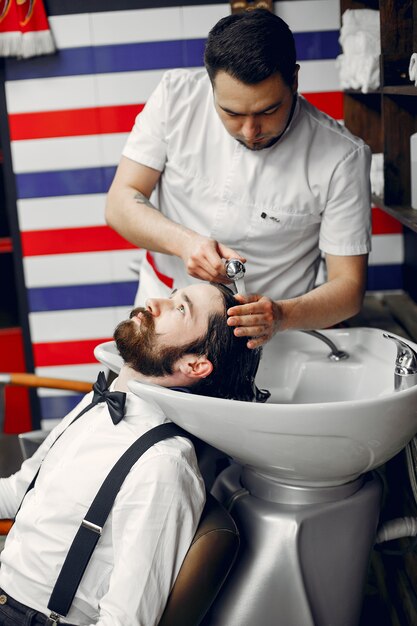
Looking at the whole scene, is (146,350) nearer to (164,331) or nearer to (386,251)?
(164,331)

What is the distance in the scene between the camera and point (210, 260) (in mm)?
1951

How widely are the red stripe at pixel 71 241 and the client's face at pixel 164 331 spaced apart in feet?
5.76

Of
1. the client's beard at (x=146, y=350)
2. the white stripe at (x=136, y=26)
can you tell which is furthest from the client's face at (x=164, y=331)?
the white stripe at (x=136, y=26)

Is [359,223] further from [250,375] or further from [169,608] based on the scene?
[169,608]

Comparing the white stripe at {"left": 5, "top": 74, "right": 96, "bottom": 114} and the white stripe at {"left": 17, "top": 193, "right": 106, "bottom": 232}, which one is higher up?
the white stripe at {"left": 5, "top": 74, "right": 96, "bottom": 114}

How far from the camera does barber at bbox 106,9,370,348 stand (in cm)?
209

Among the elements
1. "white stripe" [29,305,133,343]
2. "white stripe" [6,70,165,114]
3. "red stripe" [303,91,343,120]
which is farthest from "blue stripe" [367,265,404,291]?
"white stripe" [6,70,165,114]

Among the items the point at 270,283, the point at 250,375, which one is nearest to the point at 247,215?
the point at 270,283

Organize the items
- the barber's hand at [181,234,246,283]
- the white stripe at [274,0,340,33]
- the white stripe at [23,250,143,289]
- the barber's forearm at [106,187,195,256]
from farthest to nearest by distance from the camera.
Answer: the white stripe at [23,250,143,289] → the white stripe at [274,0,340,33] → the barber's forearm at [106,187,195,256] → the barber's hand at [181,234,246,283]

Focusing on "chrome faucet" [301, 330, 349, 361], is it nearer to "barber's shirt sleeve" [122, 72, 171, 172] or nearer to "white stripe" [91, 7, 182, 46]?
"barber's shirt sleeve" [122, 72, 171, 172]

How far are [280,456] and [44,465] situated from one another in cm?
63

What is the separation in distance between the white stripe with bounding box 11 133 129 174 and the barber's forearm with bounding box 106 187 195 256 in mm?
1151

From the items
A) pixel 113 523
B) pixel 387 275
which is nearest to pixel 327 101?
pixel 387 275

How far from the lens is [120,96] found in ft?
11.4
